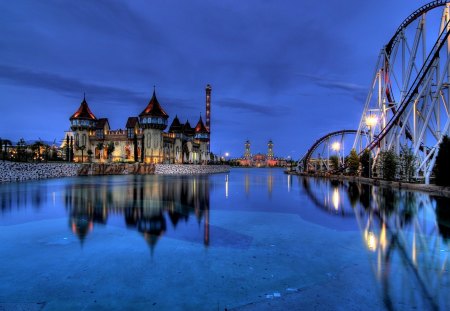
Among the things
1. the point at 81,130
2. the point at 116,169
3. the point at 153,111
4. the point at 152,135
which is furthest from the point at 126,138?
the point at 116,169

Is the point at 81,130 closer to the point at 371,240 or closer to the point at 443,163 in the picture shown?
the point at 443,163

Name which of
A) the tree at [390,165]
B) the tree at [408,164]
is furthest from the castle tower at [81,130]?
the tree at [408,164]

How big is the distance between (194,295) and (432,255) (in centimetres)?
736

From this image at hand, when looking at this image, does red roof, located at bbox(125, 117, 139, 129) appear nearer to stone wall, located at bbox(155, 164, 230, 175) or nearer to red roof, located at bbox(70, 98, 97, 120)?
red roof, located at bbox(70, 98, 97, 120)

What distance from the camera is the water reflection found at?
21.8 ft

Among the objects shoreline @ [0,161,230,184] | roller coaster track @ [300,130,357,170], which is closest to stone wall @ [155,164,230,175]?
shoreline @ [0,161,230,184]

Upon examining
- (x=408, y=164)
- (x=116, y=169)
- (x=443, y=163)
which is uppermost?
(x=443, y=163)

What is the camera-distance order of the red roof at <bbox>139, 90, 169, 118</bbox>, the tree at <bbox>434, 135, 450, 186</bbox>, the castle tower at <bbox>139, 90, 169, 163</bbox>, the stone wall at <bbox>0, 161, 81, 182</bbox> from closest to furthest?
the tree at <bbox>434, 135, 450, 186</bbox>
the stone wall at <bbox>0, 161, 81, 182</bbox>
the castle tower at <bbox>139, 90, 169, 163</bbox>
the red roof at <bbox>139, 90, 169, 118</bbox>

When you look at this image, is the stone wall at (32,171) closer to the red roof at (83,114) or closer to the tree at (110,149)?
the tree at (110,149)

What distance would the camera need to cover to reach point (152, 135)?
8644cm

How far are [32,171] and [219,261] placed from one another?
51.6 meters

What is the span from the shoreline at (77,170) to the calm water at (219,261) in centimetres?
3416

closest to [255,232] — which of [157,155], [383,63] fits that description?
[383,63]

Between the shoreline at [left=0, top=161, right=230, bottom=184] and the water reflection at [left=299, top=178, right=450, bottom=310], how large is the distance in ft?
147
